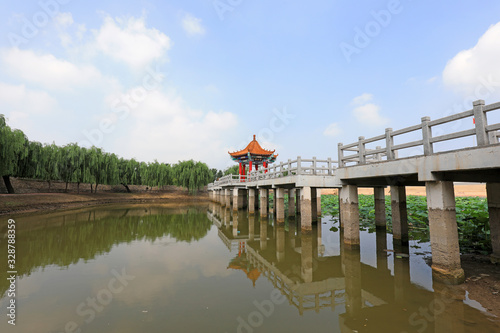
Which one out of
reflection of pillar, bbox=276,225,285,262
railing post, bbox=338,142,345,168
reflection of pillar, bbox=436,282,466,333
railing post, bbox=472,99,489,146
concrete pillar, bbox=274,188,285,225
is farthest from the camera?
concrete pillar, bbox=274,188,285,225

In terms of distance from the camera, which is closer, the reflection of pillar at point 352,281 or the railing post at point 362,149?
the reflection of pillar at point 352,281

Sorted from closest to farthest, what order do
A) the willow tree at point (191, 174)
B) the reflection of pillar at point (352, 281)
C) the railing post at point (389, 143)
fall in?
the reflection of pillar at point (352, 281)
the railing post at point (389, 143)
the willow tree at point (191, 174)

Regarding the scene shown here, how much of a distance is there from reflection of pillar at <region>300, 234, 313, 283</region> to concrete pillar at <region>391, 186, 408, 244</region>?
3.63m

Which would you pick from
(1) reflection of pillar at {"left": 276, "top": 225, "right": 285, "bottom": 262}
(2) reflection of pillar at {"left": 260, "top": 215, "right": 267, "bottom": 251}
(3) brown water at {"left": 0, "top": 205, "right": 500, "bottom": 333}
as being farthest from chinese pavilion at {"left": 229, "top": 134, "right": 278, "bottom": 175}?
(3) brown water at {"left": 0, "top": 205, "right": 500, "bottom": 333}

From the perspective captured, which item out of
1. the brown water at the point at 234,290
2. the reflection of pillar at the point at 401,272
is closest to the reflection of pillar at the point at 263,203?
the brown water at the point at 234,290

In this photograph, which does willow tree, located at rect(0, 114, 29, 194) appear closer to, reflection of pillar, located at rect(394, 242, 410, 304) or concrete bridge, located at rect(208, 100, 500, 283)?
concrete bridge, located at rect(208, 100, 500, 283)

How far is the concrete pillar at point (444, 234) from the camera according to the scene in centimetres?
572

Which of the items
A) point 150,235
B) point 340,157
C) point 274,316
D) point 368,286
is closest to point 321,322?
point 274,316

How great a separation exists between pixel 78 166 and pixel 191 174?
1805 centimetres

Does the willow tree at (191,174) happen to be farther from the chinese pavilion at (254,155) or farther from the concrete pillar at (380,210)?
the concrete pillar at (380,210)

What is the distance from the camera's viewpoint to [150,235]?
13617 millimetres

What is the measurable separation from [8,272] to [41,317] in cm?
424

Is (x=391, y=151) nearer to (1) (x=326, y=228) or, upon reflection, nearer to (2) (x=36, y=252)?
(1) (x=326, y=228)

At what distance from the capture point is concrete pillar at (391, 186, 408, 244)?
995 centimetres
